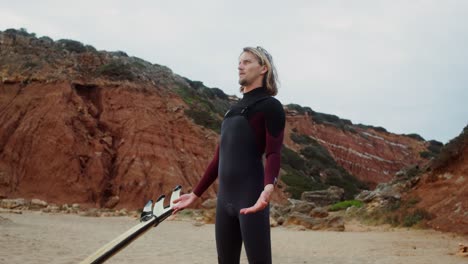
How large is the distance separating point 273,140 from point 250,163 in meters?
0.21

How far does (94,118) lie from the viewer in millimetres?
25578

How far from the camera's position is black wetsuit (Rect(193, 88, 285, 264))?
244 cm

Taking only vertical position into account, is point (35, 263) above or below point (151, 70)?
below

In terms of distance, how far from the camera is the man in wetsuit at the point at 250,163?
2398 millimetres

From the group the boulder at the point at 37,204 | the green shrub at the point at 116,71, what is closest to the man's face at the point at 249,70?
the boulder at the point at 37,204

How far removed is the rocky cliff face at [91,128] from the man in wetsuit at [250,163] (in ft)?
66.9

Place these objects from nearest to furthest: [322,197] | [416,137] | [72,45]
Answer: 1. [322,197]
2. [72,45]
3. [416,137]

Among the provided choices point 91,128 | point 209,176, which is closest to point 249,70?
point 209,176

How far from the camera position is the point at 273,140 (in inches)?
97.8

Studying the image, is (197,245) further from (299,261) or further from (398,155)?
(398,155)

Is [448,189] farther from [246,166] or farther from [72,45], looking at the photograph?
[72,45]

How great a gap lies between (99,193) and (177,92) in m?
10.8

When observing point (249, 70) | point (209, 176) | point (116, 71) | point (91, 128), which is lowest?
point (209, 176)

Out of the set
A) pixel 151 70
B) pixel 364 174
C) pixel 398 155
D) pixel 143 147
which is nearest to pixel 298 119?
pixel 364 174
